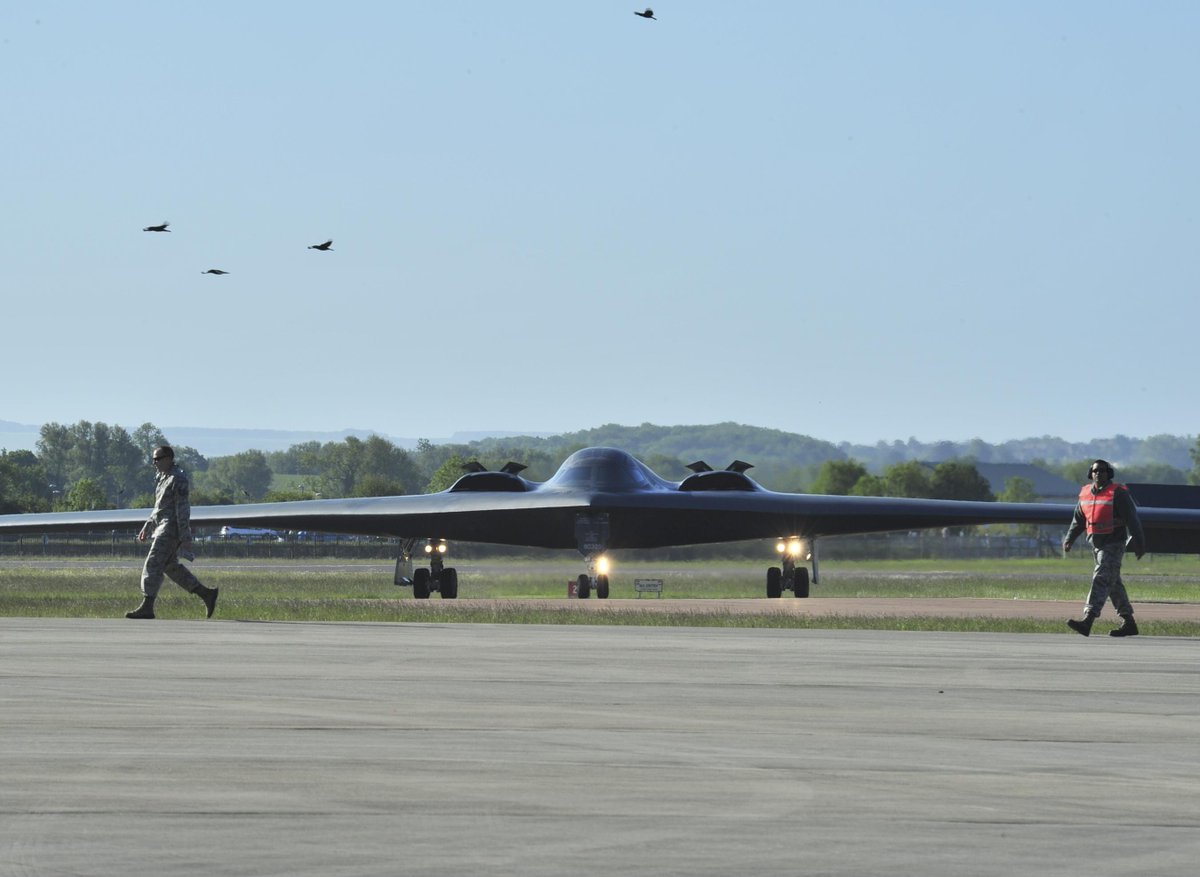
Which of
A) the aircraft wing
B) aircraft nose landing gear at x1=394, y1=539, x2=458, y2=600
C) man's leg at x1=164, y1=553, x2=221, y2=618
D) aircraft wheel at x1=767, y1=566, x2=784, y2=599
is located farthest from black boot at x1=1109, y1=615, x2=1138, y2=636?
aircraft nose landing gear at x1=394, y1=539, x2=458, y2=600

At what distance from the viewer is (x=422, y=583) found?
128 ft

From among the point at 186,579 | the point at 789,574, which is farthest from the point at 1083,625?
the point at 789,574

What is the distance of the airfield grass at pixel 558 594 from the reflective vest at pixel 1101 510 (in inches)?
53.2

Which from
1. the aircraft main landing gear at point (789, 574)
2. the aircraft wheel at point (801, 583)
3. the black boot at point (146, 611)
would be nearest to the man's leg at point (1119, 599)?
the black boot at point (146, 611)

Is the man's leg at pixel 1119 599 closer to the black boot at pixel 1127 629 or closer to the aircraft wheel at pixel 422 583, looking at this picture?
the black boot at pixel 1127 629

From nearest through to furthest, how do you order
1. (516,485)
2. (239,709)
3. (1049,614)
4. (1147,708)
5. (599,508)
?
(239,709)
(1147,708)
(1049,614)
(599,508)
(516,485)

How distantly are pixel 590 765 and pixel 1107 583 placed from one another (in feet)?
43.2

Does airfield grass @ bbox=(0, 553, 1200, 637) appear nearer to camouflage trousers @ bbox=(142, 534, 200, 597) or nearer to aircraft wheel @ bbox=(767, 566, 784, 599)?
aircraft wheel @ bbox=(767, 566, 784, 599)

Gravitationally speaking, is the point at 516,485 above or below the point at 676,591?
above

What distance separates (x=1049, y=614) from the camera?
27.6 metres

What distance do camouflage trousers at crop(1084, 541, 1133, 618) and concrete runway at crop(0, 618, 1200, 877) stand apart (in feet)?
16.3

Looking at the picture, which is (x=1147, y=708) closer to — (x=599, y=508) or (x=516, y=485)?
(x=599, y=508)

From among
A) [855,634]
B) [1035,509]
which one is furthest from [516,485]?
[855,634]

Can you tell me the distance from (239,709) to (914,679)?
5142 millimetres
